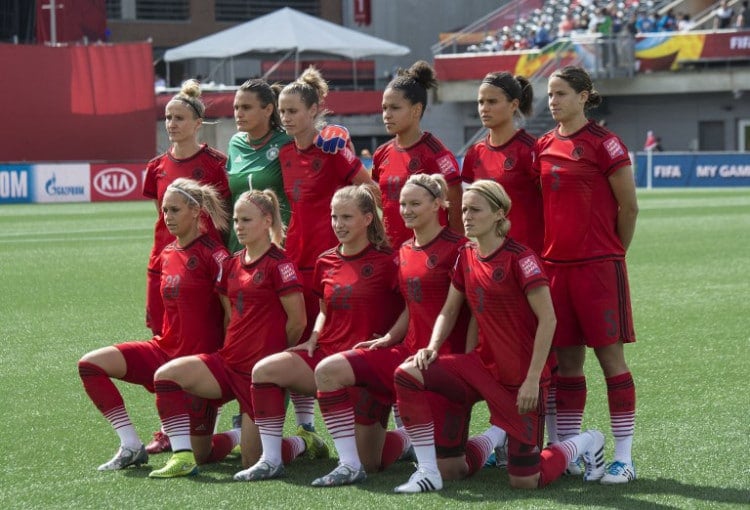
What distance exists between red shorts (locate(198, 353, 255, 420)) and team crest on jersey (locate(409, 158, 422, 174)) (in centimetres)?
132

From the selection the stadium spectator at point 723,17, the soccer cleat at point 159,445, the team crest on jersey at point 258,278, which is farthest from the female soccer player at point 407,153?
the stadium spectator at point 723,17

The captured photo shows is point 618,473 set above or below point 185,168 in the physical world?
below

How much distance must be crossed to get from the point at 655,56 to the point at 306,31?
1163 centimetres

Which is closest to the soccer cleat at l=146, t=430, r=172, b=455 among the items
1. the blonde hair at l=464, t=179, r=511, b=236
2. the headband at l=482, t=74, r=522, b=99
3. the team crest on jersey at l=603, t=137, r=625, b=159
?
the blonde hair at l=464, t=179, r=511, b=236

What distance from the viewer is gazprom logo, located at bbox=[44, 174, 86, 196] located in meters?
30.1

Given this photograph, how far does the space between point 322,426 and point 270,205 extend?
157cm

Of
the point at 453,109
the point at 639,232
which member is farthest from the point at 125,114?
the point at 639,232

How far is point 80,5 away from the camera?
3984 cm

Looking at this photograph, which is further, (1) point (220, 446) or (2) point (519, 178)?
(1) point (220, 446)

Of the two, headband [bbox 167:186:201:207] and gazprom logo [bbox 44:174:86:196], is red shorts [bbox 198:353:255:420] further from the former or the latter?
gazprom logo [bbox 44:174:86:196]

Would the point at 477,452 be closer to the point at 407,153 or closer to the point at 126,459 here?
the point at 407,153

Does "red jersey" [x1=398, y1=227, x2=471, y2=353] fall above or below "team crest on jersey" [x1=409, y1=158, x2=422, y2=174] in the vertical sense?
below

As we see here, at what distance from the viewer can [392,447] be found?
605cm

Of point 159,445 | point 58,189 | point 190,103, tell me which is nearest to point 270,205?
point 190,103
